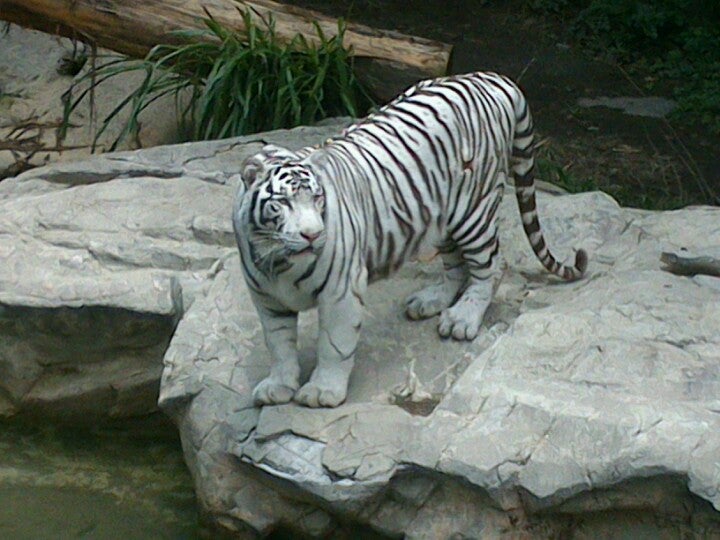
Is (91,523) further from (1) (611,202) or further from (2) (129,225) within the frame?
(1) (611,202)

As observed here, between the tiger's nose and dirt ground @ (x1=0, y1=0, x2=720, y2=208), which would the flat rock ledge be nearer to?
the tiger's nose

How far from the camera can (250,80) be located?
555 cm

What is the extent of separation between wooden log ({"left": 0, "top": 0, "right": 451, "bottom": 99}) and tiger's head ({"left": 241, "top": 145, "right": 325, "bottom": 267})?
8.37ft

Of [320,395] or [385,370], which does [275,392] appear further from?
[385,370]

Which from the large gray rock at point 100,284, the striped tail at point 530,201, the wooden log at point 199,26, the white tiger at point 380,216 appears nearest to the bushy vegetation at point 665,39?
the wooden log at point 199,26

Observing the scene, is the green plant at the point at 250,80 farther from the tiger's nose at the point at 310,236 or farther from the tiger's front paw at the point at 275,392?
the tiger's nose at the point at 310,236

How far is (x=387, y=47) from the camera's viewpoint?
5609 millimetres

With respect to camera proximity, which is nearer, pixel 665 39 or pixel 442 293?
pixel 442 293

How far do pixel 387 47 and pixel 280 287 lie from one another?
2681mm

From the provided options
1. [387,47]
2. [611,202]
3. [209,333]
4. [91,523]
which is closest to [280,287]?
[209,333]

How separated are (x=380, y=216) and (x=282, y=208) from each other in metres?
0.52

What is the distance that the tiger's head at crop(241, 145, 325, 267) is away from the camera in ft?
9.72

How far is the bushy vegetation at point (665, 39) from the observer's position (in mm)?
6827

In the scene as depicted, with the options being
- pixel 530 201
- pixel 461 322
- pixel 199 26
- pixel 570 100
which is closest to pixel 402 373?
pixel 461 322
